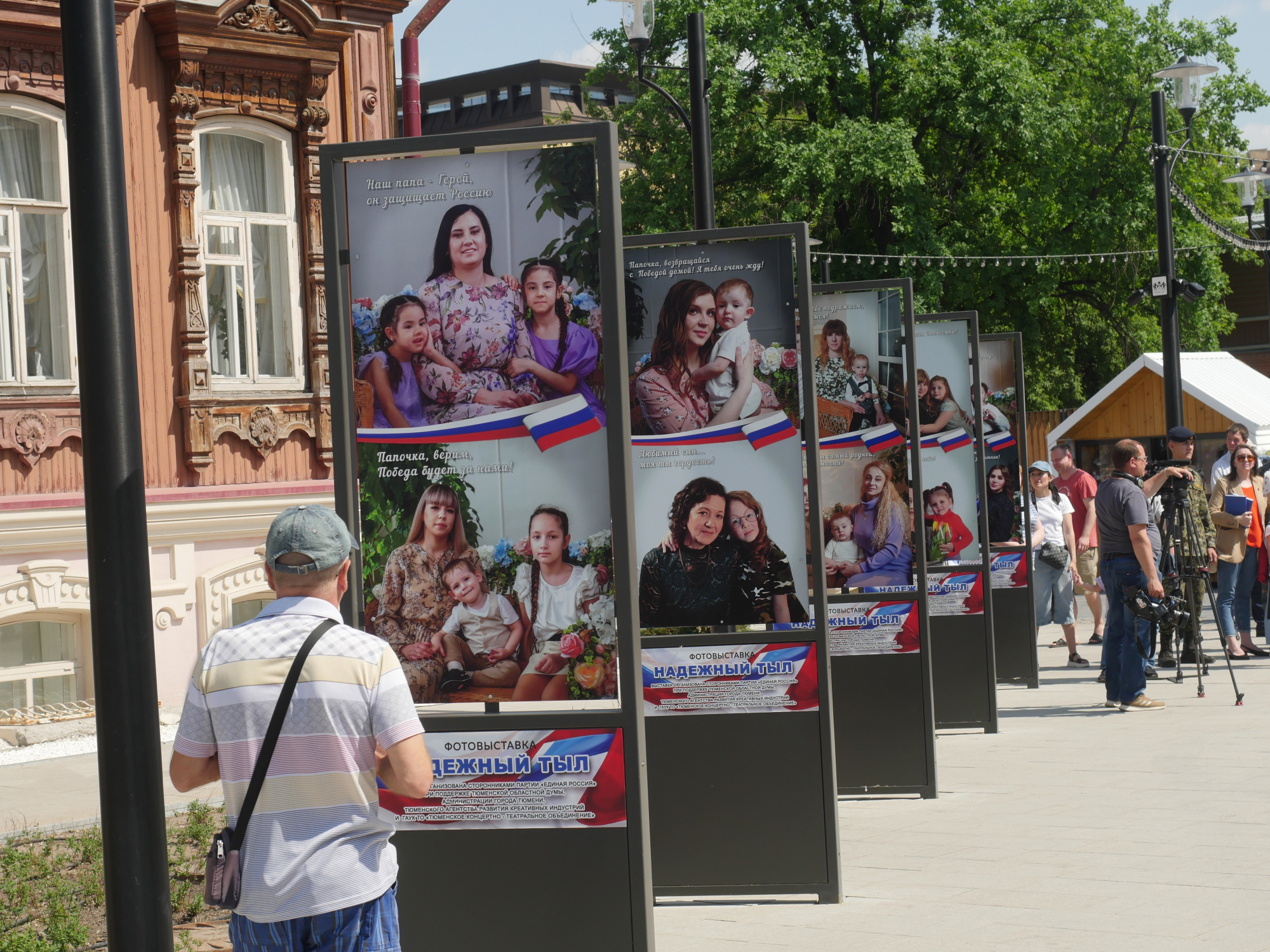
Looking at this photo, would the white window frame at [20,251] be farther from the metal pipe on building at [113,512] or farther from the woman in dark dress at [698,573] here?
the metal pipe on building at [113,512]

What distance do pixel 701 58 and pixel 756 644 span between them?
9297 mm

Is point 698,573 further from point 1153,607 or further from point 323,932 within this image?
point 1153,607

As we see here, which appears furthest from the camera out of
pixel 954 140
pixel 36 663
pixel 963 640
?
pixel 954 140

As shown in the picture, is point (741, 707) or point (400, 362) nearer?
point (400, 362)

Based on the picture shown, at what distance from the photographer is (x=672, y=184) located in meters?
31.8

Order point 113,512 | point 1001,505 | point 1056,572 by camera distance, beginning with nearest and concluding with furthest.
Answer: point 113,512, point 1001,505, point 1056,572

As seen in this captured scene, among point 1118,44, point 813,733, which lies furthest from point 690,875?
point 1118,44

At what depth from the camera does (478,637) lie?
4.96 meters

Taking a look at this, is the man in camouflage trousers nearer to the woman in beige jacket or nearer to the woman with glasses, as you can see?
the woman in beige jacket

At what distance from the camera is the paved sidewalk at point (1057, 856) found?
18.9ft

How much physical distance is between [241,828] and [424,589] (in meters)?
1.61

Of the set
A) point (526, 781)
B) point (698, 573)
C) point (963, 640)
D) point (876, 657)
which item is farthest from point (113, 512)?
point (963, 640)

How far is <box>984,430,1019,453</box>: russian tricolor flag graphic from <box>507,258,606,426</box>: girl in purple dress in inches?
356

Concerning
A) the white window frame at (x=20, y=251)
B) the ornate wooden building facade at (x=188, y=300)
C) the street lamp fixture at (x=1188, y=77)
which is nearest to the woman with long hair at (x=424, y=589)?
the ornate wooden building facade at (x=188, y=300)
